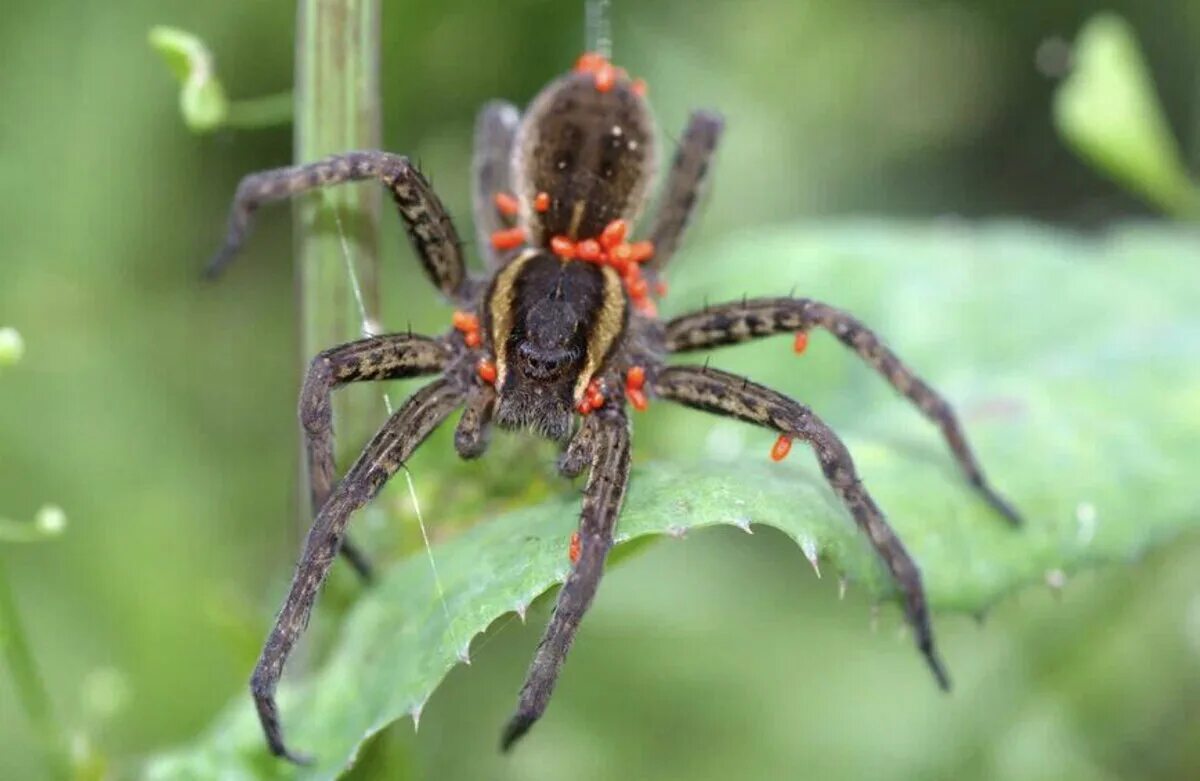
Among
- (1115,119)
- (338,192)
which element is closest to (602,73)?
(338,192)

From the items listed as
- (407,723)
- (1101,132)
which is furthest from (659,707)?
(1101,132)

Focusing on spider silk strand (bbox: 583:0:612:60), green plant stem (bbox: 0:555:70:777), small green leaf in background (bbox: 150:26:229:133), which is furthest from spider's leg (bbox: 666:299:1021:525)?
spider silk strand (bbox: 583:0:612:60)

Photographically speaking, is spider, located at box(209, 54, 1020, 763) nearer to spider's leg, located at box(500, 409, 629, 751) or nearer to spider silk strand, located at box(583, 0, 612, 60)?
spider's leg, located at box(500, 409, 629, 751)

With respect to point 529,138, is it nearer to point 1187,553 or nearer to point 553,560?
point 553,560

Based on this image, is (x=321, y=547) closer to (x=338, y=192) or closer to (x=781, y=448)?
(x=338, y=192)

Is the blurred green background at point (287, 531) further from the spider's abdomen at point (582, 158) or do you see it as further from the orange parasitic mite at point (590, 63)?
the orange parasitic mite at point (590, 63)
